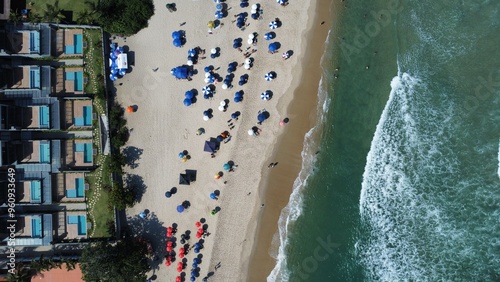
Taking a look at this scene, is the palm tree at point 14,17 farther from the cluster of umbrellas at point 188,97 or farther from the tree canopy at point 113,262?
the tree canopy at point 113,262

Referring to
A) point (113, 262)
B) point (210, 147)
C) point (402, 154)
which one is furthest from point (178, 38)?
point (402, 154)

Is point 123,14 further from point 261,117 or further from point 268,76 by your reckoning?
point 261,117

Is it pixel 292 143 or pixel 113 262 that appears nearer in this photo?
pixel 113 262

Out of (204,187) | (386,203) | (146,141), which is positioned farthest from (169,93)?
(386,203)

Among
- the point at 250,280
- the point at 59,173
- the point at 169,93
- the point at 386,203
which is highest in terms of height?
the point at 169,93

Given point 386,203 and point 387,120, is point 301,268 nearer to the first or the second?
point 386,203

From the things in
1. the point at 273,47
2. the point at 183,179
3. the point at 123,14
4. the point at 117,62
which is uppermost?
the point at 123,14
